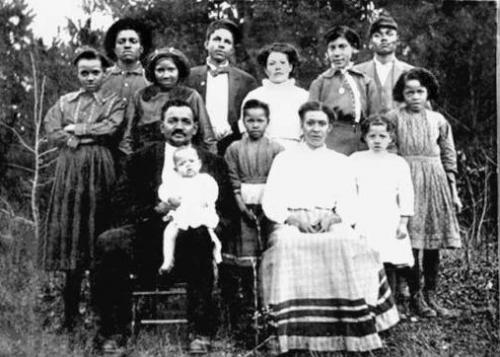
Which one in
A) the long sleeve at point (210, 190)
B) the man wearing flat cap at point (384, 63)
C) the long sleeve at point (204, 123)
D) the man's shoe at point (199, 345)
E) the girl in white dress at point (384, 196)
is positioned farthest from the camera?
the man wearing flat cap at point (384, 63)

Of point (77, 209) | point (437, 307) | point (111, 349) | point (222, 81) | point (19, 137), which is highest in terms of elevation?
point (222, 81)

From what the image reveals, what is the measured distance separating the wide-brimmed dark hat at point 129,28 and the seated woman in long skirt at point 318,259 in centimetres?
104

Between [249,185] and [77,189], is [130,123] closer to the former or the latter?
[77,189]

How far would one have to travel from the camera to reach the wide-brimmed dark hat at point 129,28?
12.6 ft

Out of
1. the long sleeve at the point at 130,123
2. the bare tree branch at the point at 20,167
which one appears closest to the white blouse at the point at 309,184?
the long sleeve at the point at 130,123

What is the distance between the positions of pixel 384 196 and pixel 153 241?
122 cm

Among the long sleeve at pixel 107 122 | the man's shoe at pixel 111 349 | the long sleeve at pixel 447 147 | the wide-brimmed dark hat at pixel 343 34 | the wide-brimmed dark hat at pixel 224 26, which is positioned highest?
the wide-brimmed dark hat at pixel 224 26

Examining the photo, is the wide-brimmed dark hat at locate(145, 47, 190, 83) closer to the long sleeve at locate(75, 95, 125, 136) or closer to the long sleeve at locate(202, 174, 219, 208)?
the long sleeve at locate(75, 95, 125, 136)

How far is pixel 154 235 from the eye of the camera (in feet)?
10.9

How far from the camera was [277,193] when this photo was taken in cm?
341

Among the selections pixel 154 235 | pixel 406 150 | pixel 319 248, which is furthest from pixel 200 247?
pixel 406 150

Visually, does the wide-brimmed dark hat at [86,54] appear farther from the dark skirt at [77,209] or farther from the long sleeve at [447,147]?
the long sleeve at [447,147]

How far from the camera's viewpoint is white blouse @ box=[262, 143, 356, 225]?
3387 millimetres

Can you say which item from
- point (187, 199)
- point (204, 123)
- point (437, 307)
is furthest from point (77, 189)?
point (437, 307)
